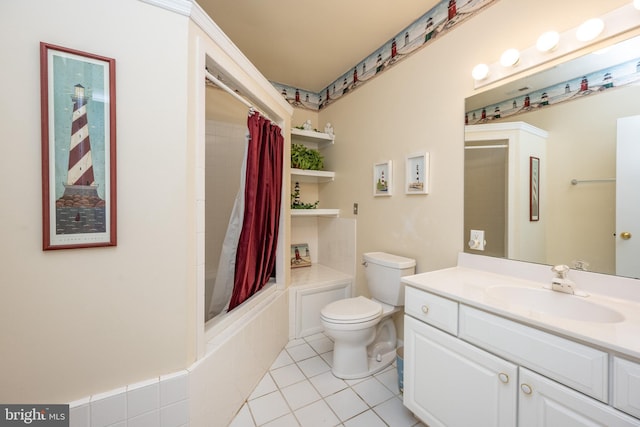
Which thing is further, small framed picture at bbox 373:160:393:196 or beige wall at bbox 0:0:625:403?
small framed picture at bbox 373:160:393:196

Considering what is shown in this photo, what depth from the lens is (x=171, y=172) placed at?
1.11m

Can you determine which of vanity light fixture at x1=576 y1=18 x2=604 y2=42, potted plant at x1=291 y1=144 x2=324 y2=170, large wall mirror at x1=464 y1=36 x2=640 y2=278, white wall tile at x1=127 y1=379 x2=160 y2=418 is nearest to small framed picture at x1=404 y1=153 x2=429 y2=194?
large wall mirror at x1=464 y1=36 x2=640 y2=278

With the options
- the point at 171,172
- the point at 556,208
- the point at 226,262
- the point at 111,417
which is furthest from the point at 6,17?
the point at 556,208

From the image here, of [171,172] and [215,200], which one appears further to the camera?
[215,200]

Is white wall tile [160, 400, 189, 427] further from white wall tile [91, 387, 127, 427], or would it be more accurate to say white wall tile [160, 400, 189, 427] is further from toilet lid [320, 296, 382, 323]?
toilet lid [320, 296, 382, 323]

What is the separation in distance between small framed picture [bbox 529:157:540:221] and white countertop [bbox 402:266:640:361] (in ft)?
1.20

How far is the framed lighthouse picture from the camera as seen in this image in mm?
918

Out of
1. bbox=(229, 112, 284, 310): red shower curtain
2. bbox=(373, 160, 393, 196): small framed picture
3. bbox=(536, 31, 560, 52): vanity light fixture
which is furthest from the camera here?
bbox=(373, 160, 393, 196): small framed picture

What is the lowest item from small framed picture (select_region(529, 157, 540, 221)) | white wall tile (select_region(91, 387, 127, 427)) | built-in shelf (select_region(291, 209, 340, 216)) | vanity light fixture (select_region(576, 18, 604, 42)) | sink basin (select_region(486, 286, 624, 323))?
white wall tile (select_region(91, 387, 127, 427))

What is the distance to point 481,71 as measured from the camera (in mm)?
1504

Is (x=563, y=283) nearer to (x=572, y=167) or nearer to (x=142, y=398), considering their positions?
(x=572, y=167)

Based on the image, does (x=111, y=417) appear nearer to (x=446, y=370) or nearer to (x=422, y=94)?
(x=446, y=370)

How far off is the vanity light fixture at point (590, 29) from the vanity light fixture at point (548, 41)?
0.27 ft

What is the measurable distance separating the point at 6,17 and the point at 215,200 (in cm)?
108
